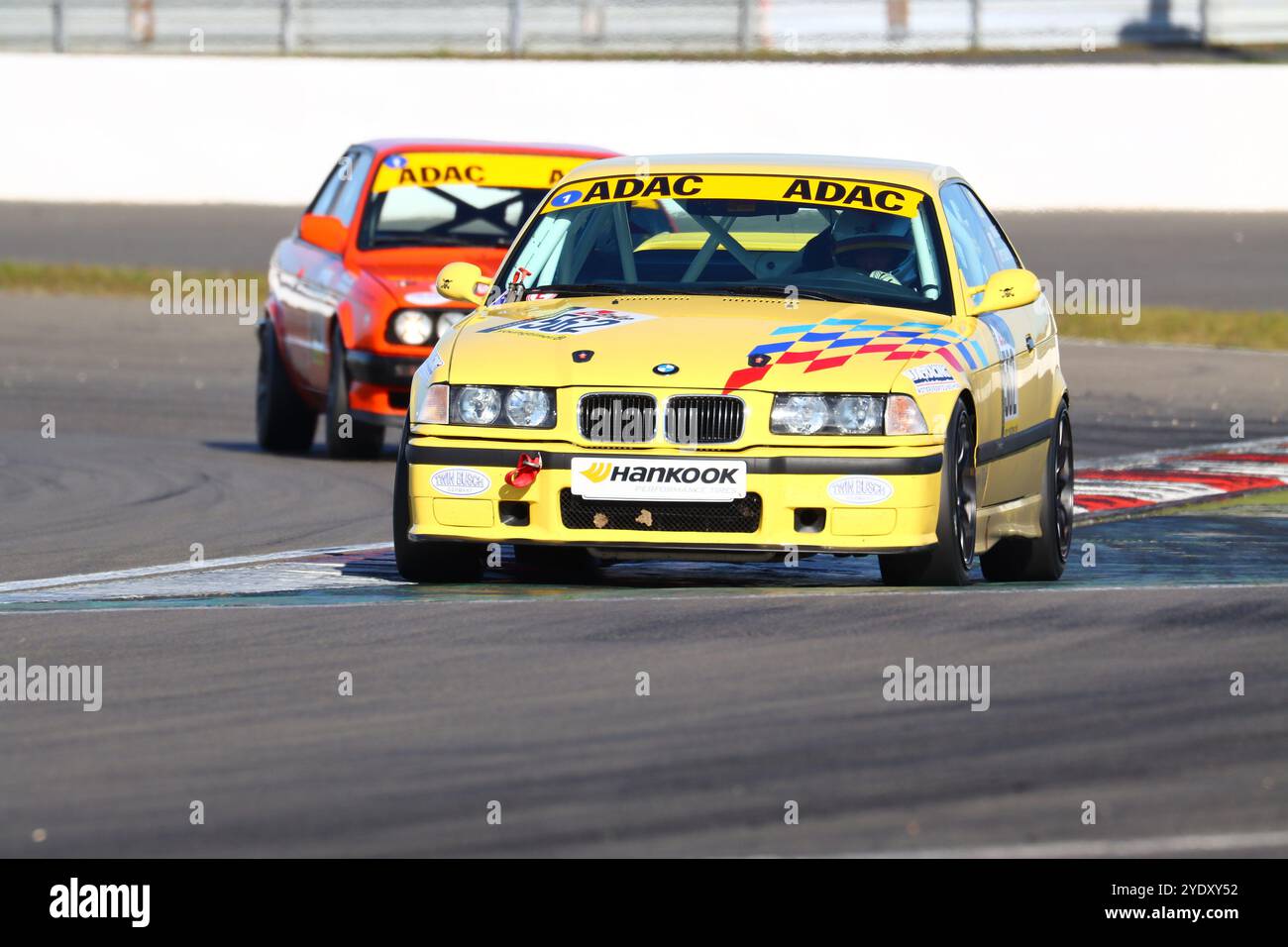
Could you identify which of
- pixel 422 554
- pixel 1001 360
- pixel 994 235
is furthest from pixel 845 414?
pixel 994 235

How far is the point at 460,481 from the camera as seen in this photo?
28.7ft

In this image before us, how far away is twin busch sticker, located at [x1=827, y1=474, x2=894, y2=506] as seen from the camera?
8523 millimetres

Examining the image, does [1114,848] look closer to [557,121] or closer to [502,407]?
[502,407]

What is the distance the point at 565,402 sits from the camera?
8.64 meters

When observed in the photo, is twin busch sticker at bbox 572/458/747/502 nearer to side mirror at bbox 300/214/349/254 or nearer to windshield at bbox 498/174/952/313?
windshield at bbox 498/174/952/313

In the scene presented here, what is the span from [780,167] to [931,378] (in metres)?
1.57

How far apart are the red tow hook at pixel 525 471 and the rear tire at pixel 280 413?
6.64m

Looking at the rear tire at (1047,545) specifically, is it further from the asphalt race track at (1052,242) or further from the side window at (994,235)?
the asphalt race track at (1052,242)

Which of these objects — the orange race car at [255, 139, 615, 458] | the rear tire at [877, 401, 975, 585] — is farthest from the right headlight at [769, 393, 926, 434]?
the orange race car at [255, 139, 615, 458]

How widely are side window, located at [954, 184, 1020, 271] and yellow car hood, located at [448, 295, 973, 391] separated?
4.10 feet

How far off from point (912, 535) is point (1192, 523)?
128 inches

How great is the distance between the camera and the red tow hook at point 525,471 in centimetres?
864
